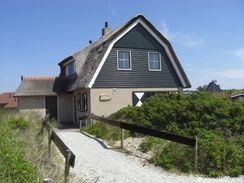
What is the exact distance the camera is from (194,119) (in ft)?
37.1

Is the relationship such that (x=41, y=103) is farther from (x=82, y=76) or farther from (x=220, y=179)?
Answer: (x=220, y=179)

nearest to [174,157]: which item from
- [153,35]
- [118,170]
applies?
[118,170]

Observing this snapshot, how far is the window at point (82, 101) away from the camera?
21203 mm

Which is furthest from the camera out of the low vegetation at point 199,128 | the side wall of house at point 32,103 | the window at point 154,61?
the side wall of house at point 32,103

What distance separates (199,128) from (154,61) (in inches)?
486

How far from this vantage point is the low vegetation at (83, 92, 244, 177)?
835cm

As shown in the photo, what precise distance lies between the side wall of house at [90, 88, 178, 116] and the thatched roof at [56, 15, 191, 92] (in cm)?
120

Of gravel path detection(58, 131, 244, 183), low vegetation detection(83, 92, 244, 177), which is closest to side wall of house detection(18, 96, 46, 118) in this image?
low vegetation detection(83, 92, 244, 177)

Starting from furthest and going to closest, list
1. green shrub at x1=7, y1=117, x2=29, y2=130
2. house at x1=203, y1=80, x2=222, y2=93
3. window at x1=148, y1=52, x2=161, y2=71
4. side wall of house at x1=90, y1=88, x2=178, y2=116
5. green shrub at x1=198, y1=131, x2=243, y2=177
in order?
1. house at x1=203, y1=80, x2=222, y2=93
2. window at x1=148, y1=52, x2=161, y2=71
3. side wall of house at x1=90, y1=88, x2=178, y2=116
4. green shrub at x1=7, y1=117, x2=29, y2=130
5. green shrub at x1=198, y1=131, x2=243, y2=177

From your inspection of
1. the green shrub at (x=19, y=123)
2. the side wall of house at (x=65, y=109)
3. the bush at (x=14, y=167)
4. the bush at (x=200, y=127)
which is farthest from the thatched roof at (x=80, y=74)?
the bush at (x=14, y=167)

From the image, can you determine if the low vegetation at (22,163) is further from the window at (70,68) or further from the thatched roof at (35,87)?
the window at (70,68)

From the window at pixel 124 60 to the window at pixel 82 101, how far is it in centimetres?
321

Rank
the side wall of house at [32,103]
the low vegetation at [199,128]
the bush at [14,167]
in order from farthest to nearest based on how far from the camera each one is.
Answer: the side wall of house at [32,103]
the low vegetation at [199,128]
the bush at [14,167]

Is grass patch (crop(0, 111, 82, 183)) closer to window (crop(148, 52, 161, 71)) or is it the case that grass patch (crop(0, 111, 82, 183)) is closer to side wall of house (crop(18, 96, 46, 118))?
window (crop(148, 52, 161, 71))
